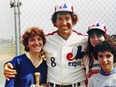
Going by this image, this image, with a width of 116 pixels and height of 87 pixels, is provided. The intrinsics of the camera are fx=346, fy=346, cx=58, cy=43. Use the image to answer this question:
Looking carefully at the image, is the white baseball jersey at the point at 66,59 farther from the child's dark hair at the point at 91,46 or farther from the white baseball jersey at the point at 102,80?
the white baseball jersey at the point at 102,80

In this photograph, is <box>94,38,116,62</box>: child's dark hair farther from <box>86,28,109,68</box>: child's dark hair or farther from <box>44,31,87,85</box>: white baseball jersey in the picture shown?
<box>44,31,87,85</box>: white baseball jersey

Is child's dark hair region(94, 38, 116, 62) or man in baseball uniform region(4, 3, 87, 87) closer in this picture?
child's dark hair region(94, 38, 116, 62)

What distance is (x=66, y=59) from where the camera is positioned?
3359 millimetres

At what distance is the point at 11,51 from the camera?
4.57 metres

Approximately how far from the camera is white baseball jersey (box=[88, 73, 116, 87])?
3.01 metres

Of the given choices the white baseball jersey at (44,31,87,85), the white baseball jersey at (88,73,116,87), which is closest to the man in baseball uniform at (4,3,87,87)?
the white baseball jersey at (44,31,87,85)

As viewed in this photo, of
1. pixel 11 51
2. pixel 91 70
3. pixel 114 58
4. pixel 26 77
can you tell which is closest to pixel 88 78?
pixel 91 70

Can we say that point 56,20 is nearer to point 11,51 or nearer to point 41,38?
point 41,38

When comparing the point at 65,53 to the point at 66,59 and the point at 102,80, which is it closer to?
the point at 66,59

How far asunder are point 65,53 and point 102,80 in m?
0.51

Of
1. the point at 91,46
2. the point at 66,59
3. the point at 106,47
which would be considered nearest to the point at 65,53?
the point at 66,59

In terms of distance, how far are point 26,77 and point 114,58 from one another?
2.81ft

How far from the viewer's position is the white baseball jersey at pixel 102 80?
3.01 m

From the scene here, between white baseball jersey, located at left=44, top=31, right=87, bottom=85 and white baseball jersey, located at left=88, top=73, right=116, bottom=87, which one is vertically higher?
white baseball jersey, located at left=44, top=31, right=87, bottom=85
